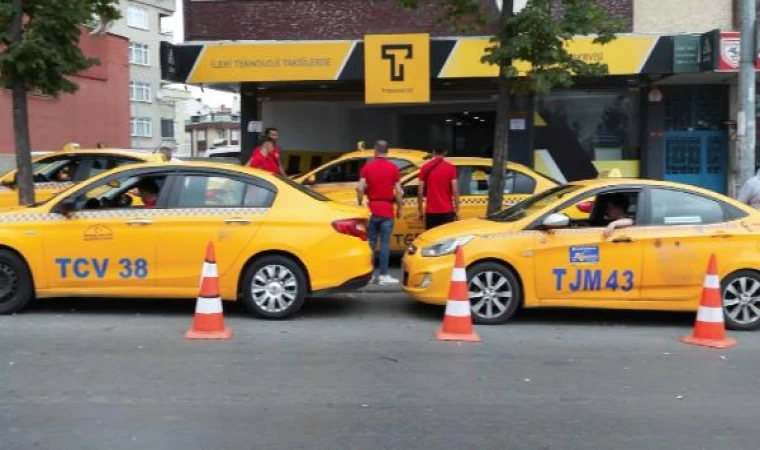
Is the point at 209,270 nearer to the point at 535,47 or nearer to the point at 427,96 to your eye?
the point at 535,47

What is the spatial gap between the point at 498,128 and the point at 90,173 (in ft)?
20.7

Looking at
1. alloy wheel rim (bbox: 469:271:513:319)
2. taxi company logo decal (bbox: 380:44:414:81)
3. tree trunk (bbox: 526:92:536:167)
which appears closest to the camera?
alloy wheel rim (bbox: 469:271:513:319)

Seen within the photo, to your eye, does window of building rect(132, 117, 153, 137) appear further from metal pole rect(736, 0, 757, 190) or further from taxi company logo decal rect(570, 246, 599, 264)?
taxi company logo decal rect(570, 246, 599, 264)

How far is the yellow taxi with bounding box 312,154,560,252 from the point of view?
11430 mm

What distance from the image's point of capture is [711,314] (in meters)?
7.29

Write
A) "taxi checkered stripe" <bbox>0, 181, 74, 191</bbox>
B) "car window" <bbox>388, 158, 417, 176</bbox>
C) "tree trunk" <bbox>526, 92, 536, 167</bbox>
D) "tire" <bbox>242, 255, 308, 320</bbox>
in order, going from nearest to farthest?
"tire" <bbox>242, 255, 308, 320</bbox> → "car window" <bbox>388, 158, 417, 176</bbox> → "taxi checkered stripe" <bbox>0, 181, 74, 191</bbox> → "tree trunk" <bbox>526, 92, 536, 167</bbox>

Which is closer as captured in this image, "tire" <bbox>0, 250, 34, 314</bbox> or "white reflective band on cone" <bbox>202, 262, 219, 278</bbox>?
"white reflective band on cone" <bbox>202, 262, 219, 278</bbox>

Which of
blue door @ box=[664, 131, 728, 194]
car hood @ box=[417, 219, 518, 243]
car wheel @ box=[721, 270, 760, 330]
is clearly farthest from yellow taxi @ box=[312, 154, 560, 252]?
blue door @ box=[664, 131, 728, 194]

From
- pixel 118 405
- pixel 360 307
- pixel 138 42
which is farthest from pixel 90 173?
pixel 138 42

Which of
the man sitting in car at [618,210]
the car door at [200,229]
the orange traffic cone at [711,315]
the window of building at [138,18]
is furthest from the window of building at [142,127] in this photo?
the orange traffic cone at [711,315]

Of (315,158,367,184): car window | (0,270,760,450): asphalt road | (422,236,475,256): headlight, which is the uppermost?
(315,158,367,184): car window

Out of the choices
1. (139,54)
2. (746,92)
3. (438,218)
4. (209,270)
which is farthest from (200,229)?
(139,54)

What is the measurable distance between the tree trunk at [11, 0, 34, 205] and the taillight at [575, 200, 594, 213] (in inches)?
300

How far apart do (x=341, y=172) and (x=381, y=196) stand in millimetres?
2467
